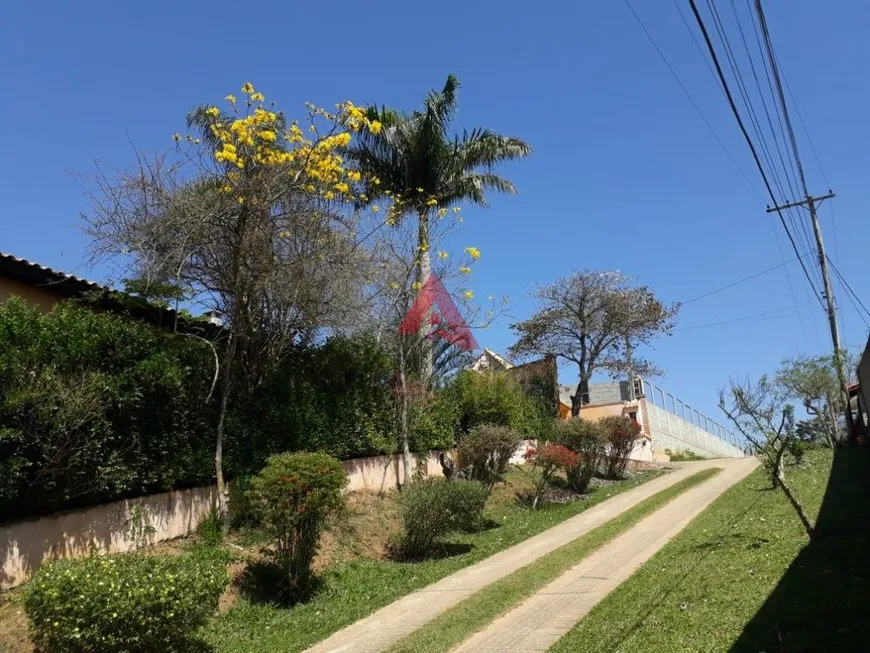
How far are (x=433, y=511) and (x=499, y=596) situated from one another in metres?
3.34

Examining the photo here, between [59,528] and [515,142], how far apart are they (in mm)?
16255

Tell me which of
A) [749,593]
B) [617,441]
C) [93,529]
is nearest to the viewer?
[749,593]

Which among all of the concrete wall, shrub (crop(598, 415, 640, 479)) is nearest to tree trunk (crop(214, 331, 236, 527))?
shrub (crop(598, 415, 640, 479))

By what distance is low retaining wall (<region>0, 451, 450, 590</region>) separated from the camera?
26.3 feet

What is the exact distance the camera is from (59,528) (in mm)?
8570

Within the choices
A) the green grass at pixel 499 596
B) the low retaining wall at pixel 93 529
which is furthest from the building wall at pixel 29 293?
the green grass at pixel 499 596

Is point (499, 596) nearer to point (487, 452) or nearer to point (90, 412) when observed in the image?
point (90, 412)

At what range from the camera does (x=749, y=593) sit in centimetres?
706

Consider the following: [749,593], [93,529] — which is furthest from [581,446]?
[93,529]

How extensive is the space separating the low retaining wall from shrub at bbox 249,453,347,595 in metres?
1.41

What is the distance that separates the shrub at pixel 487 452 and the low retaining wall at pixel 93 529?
720 cm

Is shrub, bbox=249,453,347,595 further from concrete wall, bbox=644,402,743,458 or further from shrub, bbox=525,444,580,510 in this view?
concrete wall, bbox=644,402,743,458

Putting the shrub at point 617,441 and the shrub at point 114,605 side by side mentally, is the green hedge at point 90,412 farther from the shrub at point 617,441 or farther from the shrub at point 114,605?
the shrub at point 617,441

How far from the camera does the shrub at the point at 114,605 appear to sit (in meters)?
6.24
